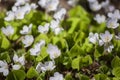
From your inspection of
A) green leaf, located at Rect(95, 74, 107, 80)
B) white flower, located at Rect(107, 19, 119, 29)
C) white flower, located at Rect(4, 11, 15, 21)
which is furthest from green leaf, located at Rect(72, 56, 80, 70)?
white flower, located at Rect(4, 11, 15, 21)

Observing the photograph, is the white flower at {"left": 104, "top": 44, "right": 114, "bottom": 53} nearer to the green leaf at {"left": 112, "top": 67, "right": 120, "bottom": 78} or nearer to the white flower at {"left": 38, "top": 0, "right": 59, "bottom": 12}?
the green leaf at {"left": 112, "top": 67, "right": 120, "bottom": 78}

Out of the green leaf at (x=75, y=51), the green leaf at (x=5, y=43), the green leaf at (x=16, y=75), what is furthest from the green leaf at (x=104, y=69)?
the green leaf at (x=5, y=43)

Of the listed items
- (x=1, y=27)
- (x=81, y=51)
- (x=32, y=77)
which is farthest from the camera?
(x=1, y=27)

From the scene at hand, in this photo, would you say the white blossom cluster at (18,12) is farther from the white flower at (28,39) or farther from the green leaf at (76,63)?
the green leaf at (76,63)

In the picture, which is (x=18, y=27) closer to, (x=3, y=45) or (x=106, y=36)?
(x=3, y=45)

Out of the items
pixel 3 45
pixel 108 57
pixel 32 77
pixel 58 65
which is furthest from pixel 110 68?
pixel 3 45

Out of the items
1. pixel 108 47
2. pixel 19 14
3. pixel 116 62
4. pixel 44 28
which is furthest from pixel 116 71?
pixel 19 14

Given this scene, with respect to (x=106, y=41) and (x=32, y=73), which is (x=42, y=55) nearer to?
(x=32, y=73)
